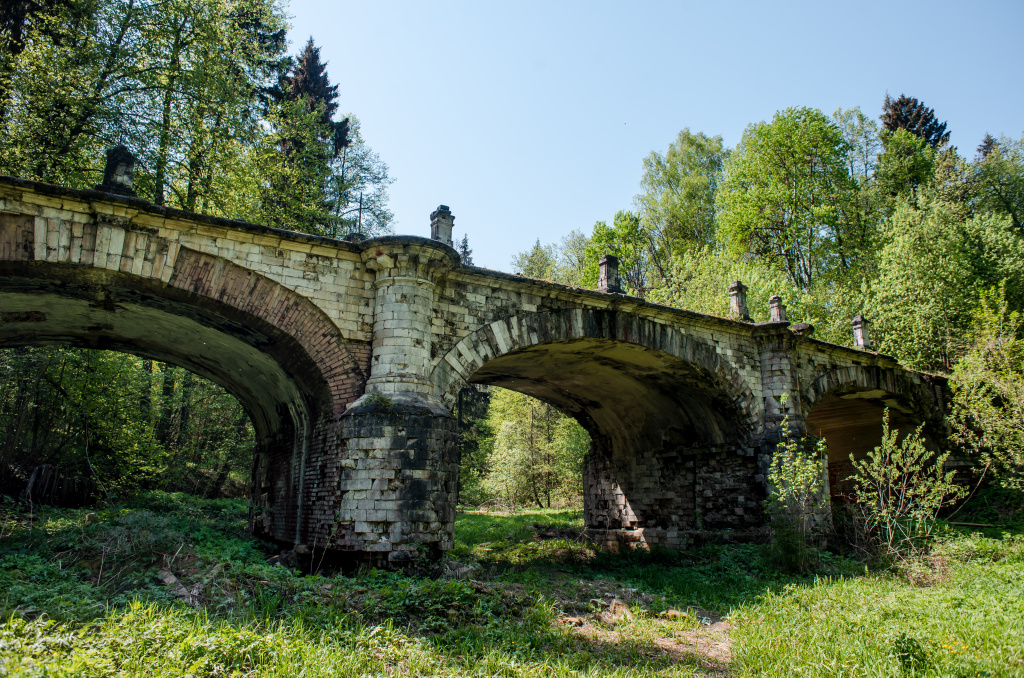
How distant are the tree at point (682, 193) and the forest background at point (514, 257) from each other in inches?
3.7

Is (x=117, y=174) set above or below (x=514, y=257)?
below

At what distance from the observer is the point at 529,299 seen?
11.2m

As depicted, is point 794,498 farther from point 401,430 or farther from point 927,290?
point 927,290

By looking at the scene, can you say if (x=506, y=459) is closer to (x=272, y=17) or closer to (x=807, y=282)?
(x=807, y=282)

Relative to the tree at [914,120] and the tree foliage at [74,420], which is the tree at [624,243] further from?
the tree foliage at [74,420]

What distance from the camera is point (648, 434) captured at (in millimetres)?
16172

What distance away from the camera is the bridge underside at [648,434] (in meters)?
13.5

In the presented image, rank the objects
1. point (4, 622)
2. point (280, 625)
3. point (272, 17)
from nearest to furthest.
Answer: point (4, 622)
point (280, 625)
point (272, 17)

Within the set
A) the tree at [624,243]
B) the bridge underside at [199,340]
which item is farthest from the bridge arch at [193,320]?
the tree at [624,243]

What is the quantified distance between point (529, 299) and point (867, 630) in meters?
6.78

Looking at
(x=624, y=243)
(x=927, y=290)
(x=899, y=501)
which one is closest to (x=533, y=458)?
(x=624, y=243)

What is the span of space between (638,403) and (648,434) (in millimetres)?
1027

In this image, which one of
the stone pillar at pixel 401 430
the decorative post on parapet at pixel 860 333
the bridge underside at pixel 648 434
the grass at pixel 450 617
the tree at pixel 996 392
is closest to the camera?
the grass at pixel 450 617

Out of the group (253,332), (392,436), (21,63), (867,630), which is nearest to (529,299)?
(392,436)
